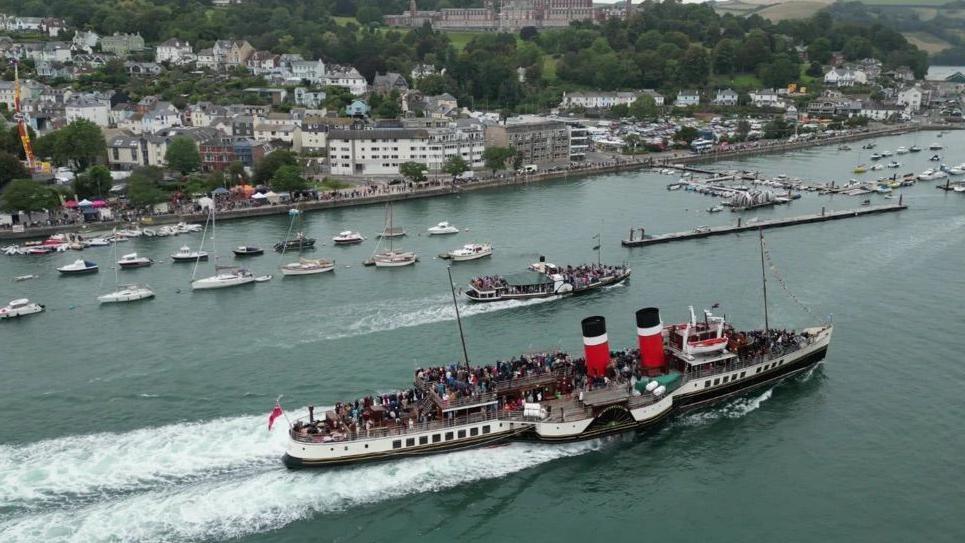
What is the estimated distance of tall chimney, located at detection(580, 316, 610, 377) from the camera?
26.5 metres

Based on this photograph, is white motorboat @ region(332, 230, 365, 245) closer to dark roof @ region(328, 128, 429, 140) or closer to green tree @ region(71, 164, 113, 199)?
green tree @ region(71, 164, 113, 199)

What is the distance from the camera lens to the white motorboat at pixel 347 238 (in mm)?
50125

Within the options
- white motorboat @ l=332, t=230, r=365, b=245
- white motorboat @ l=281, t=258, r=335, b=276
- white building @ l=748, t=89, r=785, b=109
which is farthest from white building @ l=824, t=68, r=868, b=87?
white motorboat @ l=281, t=258, r=335, b=276

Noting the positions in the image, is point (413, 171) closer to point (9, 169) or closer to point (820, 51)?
point (9, 169)

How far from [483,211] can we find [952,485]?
40286mm

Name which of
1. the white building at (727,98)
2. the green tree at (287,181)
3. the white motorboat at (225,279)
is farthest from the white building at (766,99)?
the white motorboat at (225,279)

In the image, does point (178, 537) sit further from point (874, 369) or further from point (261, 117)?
point (261, 117)

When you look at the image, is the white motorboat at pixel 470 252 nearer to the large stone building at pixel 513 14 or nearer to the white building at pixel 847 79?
the white building at pixel 847 79

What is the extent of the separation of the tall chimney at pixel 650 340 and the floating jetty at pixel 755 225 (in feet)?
71.6

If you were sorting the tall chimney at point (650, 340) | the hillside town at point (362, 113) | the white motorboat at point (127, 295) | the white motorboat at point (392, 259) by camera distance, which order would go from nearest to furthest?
the tall chimney at point (650, 340), the white motorboat at point (127, 295), the white motorboat at point (392, 259), the hillside town at point (362, 113)

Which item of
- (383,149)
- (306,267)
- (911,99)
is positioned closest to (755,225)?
(306,267)

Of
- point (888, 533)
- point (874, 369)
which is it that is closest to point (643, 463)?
point (888, 533)

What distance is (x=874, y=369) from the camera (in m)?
30.3

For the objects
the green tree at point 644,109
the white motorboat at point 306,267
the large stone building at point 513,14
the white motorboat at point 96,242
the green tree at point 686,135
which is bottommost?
the white motorboat at point 306,267
